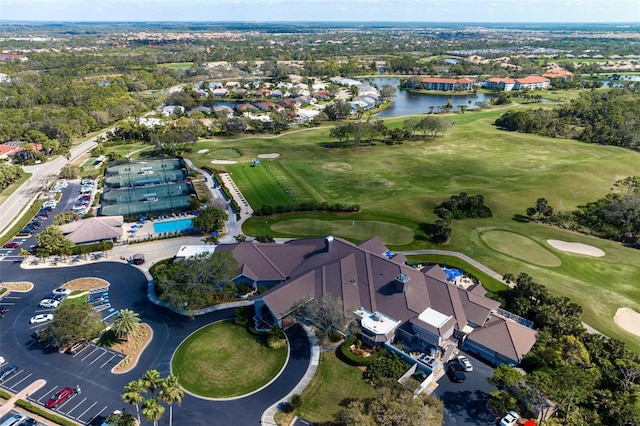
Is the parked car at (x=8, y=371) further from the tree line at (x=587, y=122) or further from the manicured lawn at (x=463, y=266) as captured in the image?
the tree line at (x=587, y=122)

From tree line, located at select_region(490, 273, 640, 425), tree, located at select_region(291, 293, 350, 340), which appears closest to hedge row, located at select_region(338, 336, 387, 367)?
tree, located at select_region(291, 293, 350, 340)

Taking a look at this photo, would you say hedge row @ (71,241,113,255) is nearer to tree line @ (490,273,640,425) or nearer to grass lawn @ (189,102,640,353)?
grass lawn @ (189,102,640,353)

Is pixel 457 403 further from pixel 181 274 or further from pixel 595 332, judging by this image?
pixel 181 274

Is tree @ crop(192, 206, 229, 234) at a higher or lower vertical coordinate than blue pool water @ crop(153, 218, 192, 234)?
higher

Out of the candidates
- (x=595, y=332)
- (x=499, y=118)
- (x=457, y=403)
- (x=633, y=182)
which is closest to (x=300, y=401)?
(x=457, y=403)

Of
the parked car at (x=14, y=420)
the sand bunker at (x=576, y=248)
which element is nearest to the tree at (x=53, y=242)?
the parked car at (x=14, y=420)
